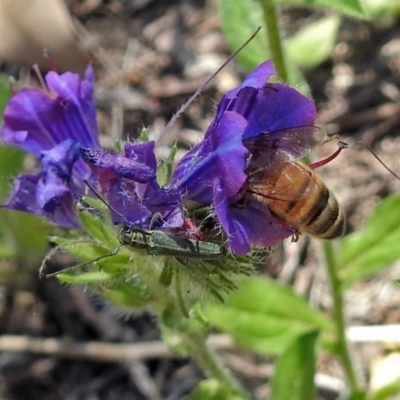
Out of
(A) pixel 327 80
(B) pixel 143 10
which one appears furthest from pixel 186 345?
(B) pixel 143 10

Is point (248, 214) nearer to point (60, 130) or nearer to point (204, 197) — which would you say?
point (204, 197)

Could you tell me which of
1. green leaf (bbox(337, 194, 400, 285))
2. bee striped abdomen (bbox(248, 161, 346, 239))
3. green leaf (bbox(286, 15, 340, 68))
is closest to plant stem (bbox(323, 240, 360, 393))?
green leaf (bbox(337, 194, 400, 285))

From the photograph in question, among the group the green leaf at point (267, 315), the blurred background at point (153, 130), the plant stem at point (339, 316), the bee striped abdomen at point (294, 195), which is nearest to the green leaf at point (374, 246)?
the plant stem at point (339, 316)

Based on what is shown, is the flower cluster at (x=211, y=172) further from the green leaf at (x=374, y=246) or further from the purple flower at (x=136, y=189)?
the green leaf at (x=374, y=246)

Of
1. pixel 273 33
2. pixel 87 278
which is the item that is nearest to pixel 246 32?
pixel 273 33

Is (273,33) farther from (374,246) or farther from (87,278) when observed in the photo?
(87,278)

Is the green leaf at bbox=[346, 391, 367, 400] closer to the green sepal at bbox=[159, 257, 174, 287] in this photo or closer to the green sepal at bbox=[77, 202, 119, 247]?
the green sepal at bbox=[159, 257, 174, 287]
